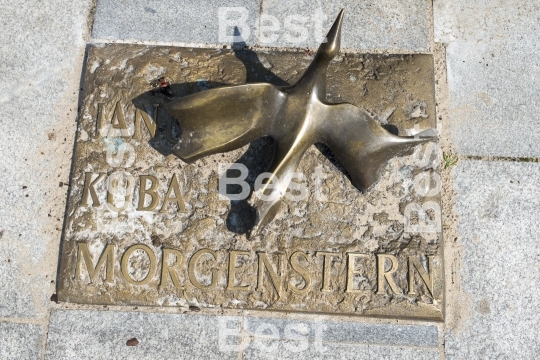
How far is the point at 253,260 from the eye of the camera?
2398 millimetres

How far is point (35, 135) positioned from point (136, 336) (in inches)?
49.2

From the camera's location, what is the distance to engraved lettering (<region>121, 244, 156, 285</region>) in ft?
7.80

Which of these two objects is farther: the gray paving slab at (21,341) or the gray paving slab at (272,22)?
the gray paving slab at (272,22)

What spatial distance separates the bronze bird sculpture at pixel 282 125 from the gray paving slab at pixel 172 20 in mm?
651

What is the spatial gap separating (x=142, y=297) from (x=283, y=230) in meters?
0.80

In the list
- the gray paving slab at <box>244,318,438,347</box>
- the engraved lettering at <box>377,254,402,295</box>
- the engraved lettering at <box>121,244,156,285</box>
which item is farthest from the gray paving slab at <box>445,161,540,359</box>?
the engraved lettering at <box>121,244,156,285</box>

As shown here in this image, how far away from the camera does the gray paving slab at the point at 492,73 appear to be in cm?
261

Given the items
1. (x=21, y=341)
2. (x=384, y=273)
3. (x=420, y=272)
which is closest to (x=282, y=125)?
(x=384, y=273)

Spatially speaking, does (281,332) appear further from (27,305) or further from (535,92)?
(535,92)

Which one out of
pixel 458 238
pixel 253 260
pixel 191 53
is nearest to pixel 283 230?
pixel 253 260

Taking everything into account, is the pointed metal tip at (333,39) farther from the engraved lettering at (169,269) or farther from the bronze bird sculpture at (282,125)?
the engraved lettering at (169,269)

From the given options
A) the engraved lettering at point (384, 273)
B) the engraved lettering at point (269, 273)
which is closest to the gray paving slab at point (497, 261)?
the engraved lettering at point (384, 273)

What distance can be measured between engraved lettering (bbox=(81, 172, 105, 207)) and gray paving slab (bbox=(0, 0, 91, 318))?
15 cm

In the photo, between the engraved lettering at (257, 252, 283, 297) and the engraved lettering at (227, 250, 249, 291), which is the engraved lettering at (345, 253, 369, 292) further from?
the engraved lettering at (227, 250, 249, 291)
